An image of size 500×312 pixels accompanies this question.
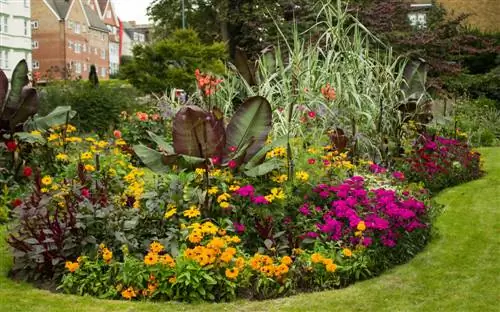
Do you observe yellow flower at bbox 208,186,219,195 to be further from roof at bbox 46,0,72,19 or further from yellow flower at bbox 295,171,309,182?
roof at bbox 46,0,72,19

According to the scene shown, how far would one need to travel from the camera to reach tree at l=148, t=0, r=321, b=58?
25.9m

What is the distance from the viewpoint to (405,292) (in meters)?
4.82

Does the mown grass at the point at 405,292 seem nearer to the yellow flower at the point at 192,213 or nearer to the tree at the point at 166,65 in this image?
the yellow flower at the point at 192,213

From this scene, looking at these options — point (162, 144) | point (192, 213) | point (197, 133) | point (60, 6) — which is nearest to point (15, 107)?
point (162, 144)

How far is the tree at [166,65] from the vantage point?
20469 mm

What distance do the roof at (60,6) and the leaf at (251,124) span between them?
68829 millimetres

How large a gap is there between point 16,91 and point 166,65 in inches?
504

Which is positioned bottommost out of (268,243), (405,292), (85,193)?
(405,292)

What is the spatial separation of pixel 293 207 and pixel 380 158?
2818mm

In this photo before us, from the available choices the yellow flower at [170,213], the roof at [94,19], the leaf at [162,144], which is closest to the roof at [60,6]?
the roof at [94,19]

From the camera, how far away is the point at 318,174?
627 cm

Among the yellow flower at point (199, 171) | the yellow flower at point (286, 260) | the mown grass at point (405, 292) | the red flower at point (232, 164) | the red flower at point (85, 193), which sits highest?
the red flower at point (232, 164)

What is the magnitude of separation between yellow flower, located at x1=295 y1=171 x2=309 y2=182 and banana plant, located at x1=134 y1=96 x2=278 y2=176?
0.24m

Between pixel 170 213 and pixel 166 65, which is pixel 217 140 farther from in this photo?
pixel 166 65
